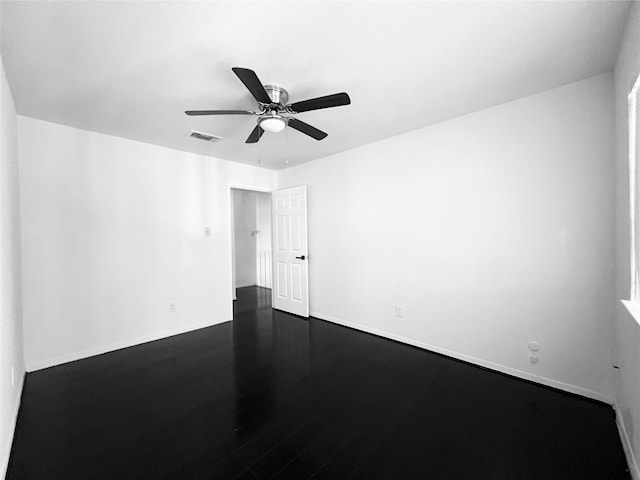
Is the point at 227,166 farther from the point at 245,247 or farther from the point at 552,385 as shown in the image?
the point at 552,385

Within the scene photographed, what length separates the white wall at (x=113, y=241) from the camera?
8.80ft

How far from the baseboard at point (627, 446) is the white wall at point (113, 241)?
163 inches

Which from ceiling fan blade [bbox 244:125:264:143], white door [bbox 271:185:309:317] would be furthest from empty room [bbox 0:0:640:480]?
white door [bbox 271:185:309:317]

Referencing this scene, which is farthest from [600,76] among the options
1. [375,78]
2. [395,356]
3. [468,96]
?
[395,356]

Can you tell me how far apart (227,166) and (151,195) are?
1.18 metres

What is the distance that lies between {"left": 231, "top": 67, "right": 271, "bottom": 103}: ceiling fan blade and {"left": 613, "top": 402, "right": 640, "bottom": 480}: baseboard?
9.55 ft

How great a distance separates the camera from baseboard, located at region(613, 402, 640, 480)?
1394 millimetres

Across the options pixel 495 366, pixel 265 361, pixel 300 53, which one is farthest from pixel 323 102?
pixel 495 366

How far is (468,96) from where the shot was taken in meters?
2.30

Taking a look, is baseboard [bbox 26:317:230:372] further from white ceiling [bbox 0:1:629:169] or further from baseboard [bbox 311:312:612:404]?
white ceiling [bbox 0:1:629:169]

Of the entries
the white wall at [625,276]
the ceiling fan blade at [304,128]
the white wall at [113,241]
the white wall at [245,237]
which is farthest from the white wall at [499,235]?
the white wall at [245,237]

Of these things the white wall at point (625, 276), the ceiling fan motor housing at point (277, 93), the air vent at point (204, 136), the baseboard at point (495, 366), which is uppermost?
the air vent at point (204, 136)

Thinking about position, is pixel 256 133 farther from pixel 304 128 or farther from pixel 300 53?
pixel 300 53

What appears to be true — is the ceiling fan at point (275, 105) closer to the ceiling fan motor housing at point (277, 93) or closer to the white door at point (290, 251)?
the ceiling fan motor housing at point (277, 93)
